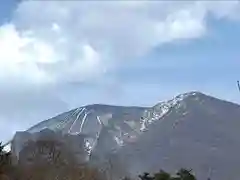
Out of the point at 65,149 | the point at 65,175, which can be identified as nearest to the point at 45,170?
the point at 65,175

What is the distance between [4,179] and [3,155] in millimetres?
2621

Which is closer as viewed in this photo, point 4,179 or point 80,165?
point 4,179

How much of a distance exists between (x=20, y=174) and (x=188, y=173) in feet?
58.8

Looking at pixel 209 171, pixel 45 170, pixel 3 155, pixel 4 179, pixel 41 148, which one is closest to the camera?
pixel 3 155

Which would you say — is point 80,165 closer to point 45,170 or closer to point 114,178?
point 45,170

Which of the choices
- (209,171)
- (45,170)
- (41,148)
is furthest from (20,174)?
(209,171)

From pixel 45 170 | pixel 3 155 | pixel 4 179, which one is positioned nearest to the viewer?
pixel 3 155

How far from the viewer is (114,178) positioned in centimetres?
8550

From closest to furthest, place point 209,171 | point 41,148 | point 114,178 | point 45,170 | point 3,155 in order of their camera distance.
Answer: point 3,155 → point 45,170 → point 41,148 → point 114,178 → point 209,171

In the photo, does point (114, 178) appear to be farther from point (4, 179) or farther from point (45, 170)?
Result: point (4, 179)

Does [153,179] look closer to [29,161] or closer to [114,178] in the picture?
[29,161]

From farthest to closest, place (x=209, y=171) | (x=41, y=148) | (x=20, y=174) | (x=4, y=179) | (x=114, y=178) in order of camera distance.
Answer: (x=209, y=171) → (x=114, y=178) → (x=41, y=148) → (x=20, y=174) → (x=4, y=179)

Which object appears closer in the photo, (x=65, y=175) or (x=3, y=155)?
(x=3, y=155)

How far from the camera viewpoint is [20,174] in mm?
50625
